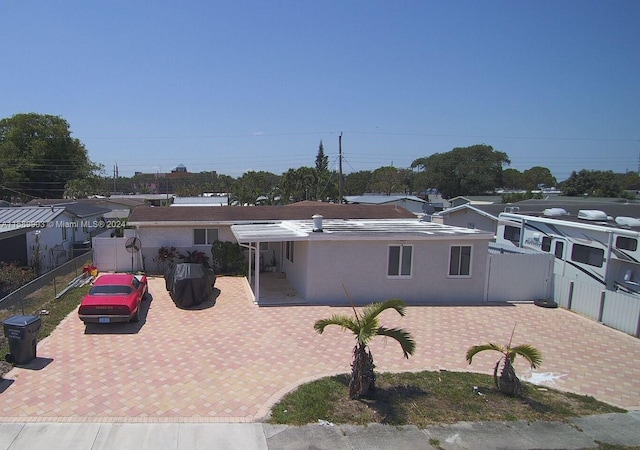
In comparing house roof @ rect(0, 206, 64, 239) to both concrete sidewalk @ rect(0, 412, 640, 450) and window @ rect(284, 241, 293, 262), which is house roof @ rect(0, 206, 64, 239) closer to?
window @ rect(284, 241, 293, 262)

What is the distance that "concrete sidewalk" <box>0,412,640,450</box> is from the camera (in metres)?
6.58

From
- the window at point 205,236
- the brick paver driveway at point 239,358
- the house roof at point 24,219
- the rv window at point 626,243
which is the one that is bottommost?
the brick paver driveway at point 239,358

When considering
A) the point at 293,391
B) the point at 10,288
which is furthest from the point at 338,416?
the point at 10,288

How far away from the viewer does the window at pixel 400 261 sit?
15.6m

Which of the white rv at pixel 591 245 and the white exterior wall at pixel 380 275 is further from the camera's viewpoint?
the white exterior wall at pixel 380 275

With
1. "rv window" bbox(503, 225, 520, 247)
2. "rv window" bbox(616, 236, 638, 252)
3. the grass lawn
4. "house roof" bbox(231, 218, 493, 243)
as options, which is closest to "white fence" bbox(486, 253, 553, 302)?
→ "house roof" bbox(231, 218, 493, 243)

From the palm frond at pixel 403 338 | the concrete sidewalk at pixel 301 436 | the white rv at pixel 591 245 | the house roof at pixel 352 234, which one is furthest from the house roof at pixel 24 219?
the white rv at pixel 591 245

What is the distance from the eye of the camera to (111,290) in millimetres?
12633

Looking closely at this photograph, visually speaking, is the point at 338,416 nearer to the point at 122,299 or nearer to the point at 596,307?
the point at 122,299

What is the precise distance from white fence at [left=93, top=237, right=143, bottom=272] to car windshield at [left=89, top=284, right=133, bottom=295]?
7.76 m

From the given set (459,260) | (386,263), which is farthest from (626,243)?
(386,263)

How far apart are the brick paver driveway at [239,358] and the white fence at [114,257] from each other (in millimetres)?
5871

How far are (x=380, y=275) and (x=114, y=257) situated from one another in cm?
1266

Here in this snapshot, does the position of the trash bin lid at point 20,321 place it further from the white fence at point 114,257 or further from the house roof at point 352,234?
the white fence at point 114,257
